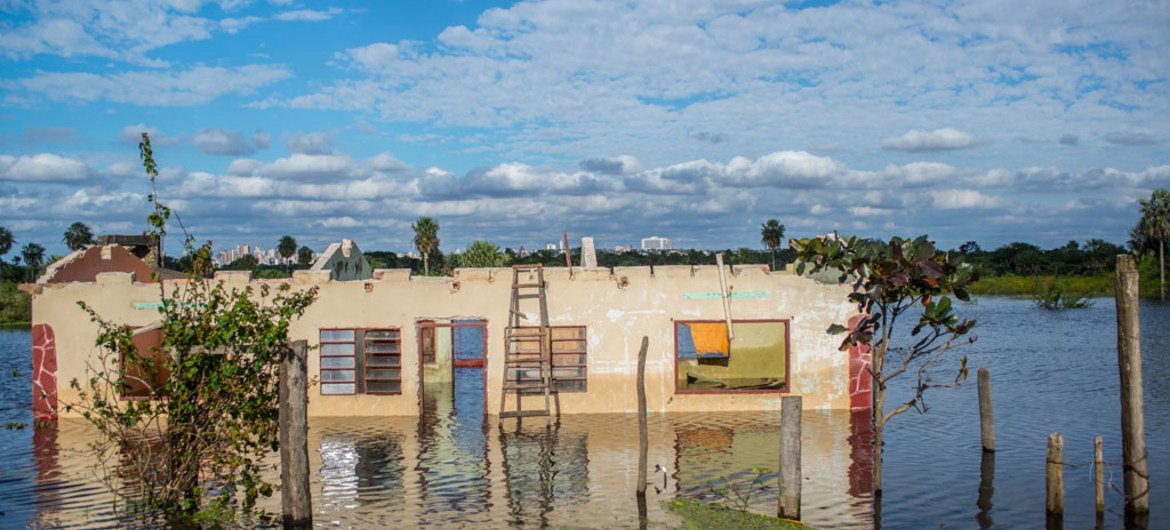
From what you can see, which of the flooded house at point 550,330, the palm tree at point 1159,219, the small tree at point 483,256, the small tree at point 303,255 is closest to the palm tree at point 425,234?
the small tree at point 483,256

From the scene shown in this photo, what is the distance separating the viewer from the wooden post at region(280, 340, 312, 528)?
1223cm

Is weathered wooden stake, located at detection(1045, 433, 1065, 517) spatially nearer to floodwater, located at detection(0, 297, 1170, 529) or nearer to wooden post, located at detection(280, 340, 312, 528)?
floodwater, located at detection(0, 297, 1170, 529)

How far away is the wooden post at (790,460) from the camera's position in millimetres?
12680

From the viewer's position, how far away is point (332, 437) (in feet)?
62.8

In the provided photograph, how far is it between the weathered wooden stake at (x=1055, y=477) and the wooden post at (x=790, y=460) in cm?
352

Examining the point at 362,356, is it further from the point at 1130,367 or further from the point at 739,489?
the point at 1130,367

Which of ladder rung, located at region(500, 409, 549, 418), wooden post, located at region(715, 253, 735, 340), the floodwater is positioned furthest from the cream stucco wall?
ladder rung, located at region(500, 409, 549, 418)

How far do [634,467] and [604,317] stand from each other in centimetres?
530

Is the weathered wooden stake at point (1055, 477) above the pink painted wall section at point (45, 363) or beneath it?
beneath

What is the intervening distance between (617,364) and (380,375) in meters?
5.26

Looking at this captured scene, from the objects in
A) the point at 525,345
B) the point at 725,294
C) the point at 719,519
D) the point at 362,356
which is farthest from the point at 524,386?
the point at 719,519

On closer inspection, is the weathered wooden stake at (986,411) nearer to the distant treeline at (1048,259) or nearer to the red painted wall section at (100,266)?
the red painted wall section at (100,266)

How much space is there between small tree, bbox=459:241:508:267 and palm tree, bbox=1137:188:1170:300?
49.8 m

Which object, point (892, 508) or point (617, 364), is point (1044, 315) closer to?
point (617, 364)
